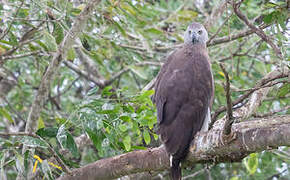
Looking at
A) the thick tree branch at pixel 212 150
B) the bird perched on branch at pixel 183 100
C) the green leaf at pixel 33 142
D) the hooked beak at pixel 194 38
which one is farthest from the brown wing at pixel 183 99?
the green leaf at pixel 33 142

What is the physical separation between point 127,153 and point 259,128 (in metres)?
1.13

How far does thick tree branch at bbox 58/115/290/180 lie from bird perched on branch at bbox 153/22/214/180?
6.5 inches

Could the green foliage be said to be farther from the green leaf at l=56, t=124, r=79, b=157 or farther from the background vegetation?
the green leaf at l=56, t=124, r=79, b=157

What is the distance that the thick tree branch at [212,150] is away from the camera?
2611 mm

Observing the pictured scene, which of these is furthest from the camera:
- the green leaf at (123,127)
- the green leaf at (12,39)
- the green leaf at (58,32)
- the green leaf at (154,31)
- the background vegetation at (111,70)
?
the green leaf at (154,31)

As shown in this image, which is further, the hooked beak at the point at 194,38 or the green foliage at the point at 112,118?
the hooked beak at the point at 194,38

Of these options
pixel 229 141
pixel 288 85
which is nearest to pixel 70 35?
pixel 229 141

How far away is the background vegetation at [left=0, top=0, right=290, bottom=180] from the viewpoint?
10.8 ft

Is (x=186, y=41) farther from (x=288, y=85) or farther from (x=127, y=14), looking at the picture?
(x=288, y=85)

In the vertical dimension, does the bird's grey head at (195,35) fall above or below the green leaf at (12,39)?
below

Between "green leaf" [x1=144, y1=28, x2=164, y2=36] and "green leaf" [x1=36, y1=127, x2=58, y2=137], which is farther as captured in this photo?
"green leaf" [x1=144, y1=28, x2=164, y2=36]

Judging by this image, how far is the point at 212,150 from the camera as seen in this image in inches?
115

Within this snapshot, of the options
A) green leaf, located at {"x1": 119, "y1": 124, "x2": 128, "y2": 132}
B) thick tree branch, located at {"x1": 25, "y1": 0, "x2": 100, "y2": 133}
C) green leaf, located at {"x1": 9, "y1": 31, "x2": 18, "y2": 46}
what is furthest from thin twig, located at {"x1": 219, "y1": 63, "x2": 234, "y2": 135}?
green leaf, located at {"x1": 9, "y1": 31, "x2": 18, "y2": 46}

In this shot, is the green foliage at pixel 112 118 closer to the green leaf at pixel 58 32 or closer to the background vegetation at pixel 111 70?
the background vegetation at pixel 111 70
